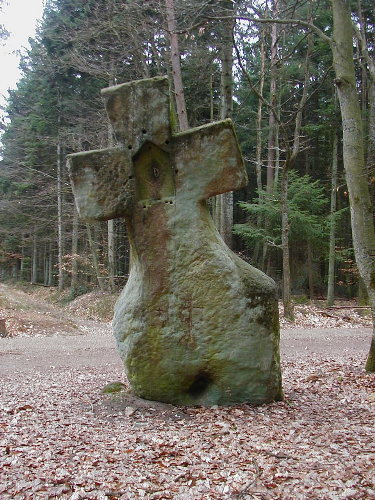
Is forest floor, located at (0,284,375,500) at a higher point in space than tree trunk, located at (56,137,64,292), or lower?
lower

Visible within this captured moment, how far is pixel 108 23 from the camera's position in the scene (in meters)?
15.7

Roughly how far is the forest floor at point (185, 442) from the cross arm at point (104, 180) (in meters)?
2.38

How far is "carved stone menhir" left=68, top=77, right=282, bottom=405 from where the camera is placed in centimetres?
557

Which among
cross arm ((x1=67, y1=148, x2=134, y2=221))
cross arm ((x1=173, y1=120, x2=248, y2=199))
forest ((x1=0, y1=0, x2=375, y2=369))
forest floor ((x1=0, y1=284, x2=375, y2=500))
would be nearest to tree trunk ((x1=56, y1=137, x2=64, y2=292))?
forest ((x1=0, y1=0, x2=375, y2=369))

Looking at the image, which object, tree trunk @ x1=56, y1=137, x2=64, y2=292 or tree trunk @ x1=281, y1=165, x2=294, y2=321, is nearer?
tree trunk @ x1=281, y1=165, x2=294, y2=321

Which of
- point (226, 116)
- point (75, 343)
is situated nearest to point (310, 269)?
point (226, 116)

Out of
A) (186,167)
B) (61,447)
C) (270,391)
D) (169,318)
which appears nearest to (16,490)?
(61,447)

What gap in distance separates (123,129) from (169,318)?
2.36 metres

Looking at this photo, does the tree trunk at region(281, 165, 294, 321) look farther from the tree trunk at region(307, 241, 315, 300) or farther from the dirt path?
the tree trunk at region(307, 241, 315, 300)

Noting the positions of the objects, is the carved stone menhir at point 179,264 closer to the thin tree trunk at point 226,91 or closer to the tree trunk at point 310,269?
the thin tree trunk at point 226,91

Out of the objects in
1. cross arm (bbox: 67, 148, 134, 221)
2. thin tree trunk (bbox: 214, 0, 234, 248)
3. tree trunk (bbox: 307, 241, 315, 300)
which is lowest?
tree trunk (bbox: 307, 241, 315, 300)

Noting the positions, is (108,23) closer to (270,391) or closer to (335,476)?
(270,391)

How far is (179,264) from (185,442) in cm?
207

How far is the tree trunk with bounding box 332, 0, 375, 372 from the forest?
5523 millimetres
